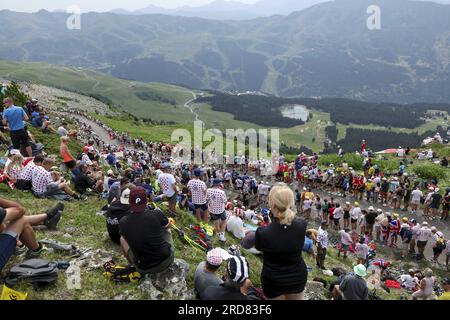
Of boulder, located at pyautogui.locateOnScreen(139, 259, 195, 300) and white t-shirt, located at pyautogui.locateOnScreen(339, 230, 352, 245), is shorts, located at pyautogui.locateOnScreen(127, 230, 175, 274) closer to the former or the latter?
boulder, located at pyautogui.locateOnScreen(139, 259, 195, 300)

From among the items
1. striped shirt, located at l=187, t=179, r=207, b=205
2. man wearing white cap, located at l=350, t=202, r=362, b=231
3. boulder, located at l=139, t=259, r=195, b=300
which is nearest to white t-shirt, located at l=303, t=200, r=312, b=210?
man wearing white cap, located at l=350, t=202, r=362, b=231


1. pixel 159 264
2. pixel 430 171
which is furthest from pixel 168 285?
pixel 430 171

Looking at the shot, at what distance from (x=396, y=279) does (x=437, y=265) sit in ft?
12.4

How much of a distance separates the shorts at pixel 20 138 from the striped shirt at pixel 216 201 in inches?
366

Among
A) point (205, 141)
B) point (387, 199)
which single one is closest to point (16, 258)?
point (387, 199)

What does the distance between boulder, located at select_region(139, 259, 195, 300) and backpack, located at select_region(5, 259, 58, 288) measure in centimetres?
199

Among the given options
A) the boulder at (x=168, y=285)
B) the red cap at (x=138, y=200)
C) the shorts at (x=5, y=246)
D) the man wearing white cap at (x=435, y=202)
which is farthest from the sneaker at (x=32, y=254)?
the man wearing white cap at (x=435, y=202)

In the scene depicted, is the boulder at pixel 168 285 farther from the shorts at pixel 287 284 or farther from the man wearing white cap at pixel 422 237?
the man wearing white cap at pixel 422 237

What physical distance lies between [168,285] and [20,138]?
12368mm

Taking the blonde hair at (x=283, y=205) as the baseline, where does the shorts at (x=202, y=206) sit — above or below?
below

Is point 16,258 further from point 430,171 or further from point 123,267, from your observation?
point 430,171

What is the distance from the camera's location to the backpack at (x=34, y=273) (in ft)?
26.2

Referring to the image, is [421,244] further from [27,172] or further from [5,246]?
[5,246]
